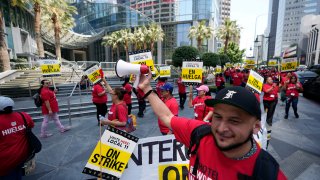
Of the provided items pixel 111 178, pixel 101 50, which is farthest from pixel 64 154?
pixel 101 50

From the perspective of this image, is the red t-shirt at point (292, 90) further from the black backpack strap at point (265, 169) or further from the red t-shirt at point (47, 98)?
the red t-shirt at point (47, 98)

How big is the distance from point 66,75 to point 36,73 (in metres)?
2.25

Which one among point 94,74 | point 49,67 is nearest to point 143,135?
point 94,74

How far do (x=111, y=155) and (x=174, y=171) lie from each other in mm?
1013

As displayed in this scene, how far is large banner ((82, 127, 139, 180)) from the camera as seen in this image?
2.95 m

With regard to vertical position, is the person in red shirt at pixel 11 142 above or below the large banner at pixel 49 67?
below

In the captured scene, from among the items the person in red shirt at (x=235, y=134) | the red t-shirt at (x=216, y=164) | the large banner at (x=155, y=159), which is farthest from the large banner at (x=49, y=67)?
the person in red shirt at (x=235, y=134)

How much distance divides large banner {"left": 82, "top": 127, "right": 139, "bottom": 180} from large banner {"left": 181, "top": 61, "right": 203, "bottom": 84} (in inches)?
165

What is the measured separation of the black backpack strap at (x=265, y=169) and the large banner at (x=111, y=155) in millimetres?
2034

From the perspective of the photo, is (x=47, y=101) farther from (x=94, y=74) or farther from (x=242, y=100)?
(x=242, y=100)

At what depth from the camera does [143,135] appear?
6.79 metres

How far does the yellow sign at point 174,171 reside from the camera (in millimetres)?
3072

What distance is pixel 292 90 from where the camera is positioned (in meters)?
7.87

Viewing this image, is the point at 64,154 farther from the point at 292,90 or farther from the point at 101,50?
the point at 101,50
